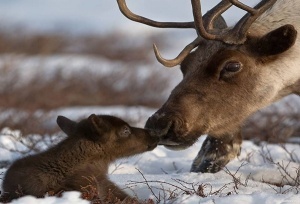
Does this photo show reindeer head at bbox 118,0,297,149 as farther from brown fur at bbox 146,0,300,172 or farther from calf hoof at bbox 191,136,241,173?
calf hoof at bbox 191,136,241,173

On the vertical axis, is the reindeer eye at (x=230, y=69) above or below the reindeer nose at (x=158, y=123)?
above

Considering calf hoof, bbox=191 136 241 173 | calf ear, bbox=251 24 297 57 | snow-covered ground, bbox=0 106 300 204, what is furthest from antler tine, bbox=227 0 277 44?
calf hoof, bbox=191 136 241 173

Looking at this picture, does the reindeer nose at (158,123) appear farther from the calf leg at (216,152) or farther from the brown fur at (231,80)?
the calf leg at (216,152)

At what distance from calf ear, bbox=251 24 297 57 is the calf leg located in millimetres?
1366

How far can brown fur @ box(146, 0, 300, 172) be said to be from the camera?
281 inches

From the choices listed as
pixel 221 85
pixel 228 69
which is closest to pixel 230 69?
pixel 228 69

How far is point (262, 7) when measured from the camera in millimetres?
7293

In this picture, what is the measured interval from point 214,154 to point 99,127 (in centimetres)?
256

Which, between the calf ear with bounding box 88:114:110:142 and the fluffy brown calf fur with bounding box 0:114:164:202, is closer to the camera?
the fluffy brown calf fur with bounding box 0:114:164:202

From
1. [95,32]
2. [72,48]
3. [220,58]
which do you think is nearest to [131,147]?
[220,58]

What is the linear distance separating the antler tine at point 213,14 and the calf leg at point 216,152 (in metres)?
1.30

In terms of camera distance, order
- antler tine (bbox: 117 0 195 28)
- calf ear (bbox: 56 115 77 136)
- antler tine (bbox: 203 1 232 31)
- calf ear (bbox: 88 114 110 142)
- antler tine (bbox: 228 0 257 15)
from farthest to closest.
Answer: antler tine (bbox: 203 1 232 31) → antler tine (bbox: 117 0 195 28) → antler tine (bbox: 228 0 257 15) → calf ear (bbox: 56 115 77 136) → calf ear (bbox: 88 114 110 142)

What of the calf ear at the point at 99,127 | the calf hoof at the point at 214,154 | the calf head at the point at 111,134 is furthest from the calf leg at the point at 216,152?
the calf ear at the point at 99,127

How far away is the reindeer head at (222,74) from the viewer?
7141 mm
